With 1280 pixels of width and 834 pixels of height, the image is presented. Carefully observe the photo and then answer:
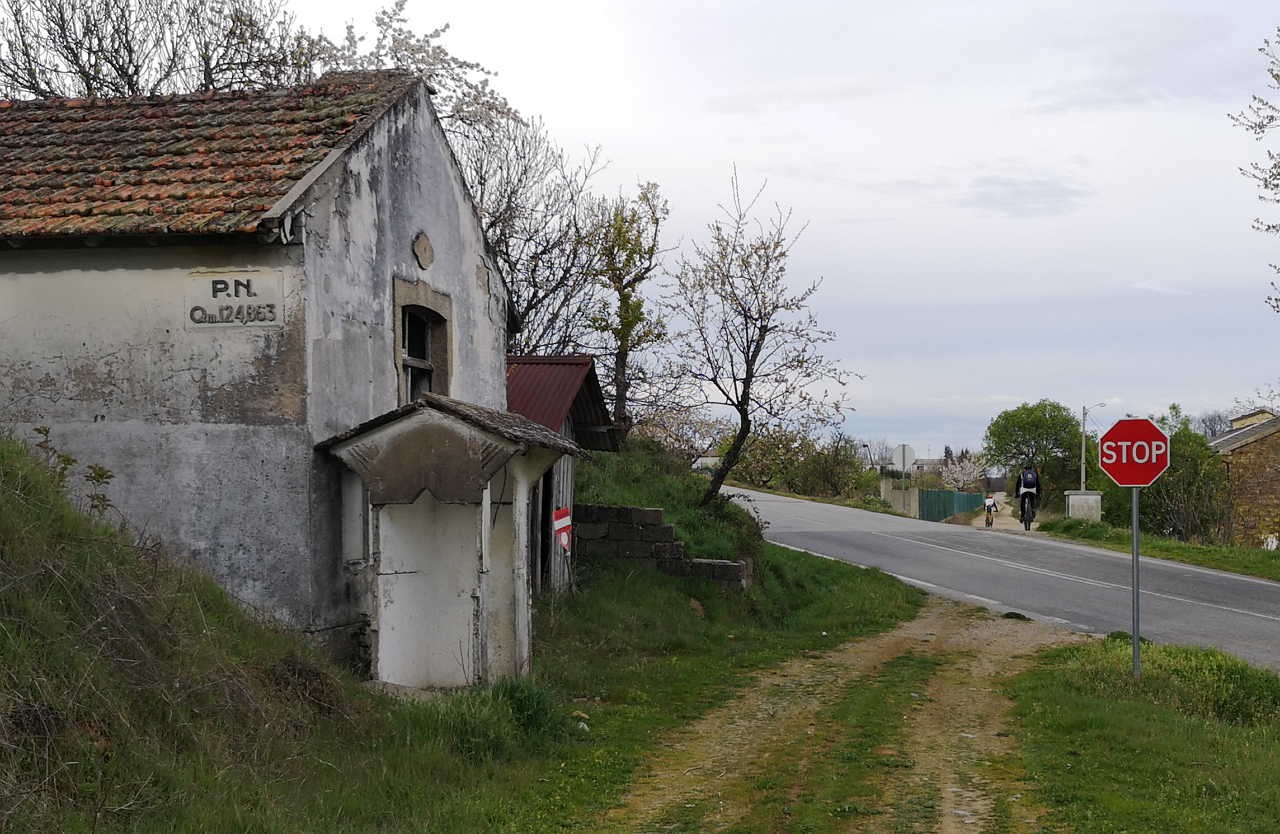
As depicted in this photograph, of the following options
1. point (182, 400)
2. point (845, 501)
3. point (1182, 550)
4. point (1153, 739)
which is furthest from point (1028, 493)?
point (182, 400)

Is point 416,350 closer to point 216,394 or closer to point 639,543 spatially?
point 216,394

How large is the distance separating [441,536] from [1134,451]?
7.59 m

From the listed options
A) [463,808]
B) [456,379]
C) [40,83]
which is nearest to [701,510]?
[456,379]

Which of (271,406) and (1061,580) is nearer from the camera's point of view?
(271,406)

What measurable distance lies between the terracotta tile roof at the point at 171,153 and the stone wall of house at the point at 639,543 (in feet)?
25.5

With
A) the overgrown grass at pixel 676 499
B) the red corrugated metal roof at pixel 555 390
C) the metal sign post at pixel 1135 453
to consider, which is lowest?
the overgrown grass at pixel 676 499

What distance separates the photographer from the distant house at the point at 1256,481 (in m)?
35.6

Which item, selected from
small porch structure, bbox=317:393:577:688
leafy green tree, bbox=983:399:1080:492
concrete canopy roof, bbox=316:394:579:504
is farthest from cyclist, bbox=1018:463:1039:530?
leafy green tree, bbox=983:399:1080:492

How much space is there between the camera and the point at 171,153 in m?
11.7

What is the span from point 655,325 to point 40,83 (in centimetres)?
1519

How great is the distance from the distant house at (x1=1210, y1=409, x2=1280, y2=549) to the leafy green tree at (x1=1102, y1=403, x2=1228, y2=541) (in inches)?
21.5

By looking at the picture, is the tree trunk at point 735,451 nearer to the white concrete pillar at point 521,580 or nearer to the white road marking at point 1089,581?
the white road marking at point 1089,581

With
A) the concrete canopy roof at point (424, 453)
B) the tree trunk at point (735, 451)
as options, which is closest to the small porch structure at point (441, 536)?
the concrete canopy roof at point (424, 453)

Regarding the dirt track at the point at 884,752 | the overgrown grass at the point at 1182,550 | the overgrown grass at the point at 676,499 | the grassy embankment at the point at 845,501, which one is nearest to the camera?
the dirt track at the point at 884,752
